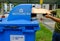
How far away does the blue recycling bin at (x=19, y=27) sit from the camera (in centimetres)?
269

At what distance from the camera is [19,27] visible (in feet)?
8.85

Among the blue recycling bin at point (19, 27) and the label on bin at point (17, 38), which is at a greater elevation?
the blue recycling bin at point (19, 27)

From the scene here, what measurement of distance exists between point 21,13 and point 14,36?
40cm

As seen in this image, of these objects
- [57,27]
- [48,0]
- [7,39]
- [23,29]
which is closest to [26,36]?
[23,29]

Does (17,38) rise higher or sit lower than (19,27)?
lower

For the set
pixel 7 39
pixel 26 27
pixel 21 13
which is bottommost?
pixel 7 39

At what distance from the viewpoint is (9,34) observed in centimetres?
273

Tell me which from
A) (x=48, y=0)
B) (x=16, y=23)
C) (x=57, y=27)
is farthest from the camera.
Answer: (x=48, y=0)

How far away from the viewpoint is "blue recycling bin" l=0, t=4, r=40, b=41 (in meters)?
2.69

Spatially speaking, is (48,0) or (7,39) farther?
(48,0)

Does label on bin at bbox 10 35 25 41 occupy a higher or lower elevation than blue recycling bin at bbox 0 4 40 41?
lower

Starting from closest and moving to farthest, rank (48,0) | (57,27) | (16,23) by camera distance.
→ 1. (16,23)
2. (57,27)
3. (48,0)

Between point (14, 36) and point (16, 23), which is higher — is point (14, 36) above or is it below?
below

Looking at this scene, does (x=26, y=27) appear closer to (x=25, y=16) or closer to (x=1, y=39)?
(x=25, y=16)
